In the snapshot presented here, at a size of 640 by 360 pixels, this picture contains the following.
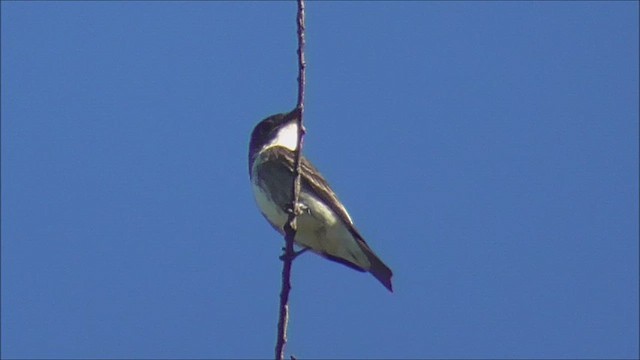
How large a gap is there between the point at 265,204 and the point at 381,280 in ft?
3.20

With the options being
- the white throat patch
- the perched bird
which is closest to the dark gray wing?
the perched bird

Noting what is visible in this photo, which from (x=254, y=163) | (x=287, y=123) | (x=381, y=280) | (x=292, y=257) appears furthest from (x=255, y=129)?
(x=292, y=257)

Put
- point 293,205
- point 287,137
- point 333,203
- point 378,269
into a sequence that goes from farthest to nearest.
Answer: point 287,137
point 333,203
point 378,269
point 293,205

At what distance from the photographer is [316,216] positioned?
7652 mm

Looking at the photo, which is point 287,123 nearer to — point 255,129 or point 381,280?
point 255,129

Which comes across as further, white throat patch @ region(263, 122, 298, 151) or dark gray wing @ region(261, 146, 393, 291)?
white throat patch @ region(263, 122, 298, 151)

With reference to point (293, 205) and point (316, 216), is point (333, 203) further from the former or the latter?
point (293, 205)

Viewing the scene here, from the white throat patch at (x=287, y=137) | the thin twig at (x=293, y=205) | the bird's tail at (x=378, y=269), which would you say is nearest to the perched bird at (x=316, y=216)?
the bird's tail at (x=378, y=269)

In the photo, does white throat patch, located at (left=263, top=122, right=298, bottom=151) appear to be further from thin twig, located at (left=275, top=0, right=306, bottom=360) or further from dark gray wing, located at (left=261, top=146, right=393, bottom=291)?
thin twig, located at (left=275, top=0, right=306, bottom=360)

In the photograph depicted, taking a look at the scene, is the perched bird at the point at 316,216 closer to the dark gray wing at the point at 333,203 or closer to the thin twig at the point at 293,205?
the dark gray wing at the point at 333,203

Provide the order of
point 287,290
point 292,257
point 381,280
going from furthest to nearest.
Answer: point 381,280
point 292,257
point 287,290

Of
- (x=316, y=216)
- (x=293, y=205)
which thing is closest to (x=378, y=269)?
(x=316, y=216)

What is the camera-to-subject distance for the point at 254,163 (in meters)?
8.41

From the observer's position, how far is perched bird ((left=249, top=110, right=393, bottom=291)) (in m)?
7.64
